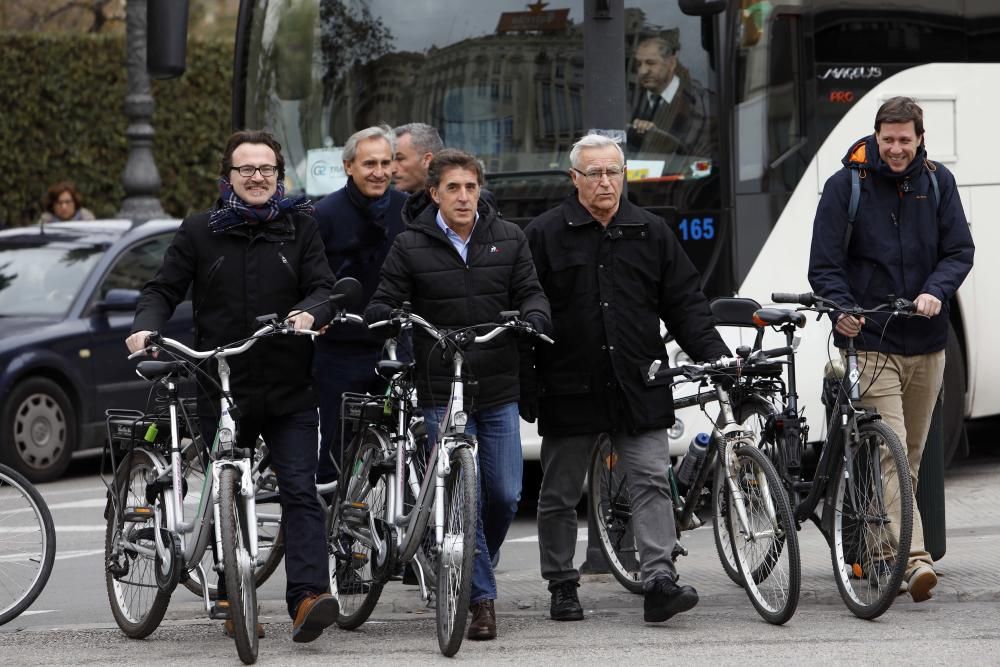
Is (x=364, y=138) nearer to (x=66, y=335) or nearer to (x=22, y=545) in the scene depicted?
(x=22, y=545)

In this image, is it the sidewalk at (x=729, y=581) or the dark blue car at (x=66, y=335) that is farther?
the dark blue car at (x=66, y=335)

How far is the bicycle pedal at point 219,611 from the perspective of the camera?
6629 millimetres

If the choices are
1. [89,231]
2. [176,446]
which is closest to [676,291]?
[176,446]

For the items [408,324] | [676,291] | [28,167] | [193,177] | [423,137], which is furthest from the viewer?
[193,177]

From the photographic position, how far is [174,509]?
267 inches

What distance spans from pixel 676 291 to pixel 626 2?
117 inches

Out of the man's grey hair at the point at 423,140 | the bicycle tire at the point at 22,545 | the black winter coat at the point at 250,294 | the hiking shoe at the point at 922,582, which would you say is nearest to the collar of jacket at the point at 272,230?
the black winter coat at the point at 250,294

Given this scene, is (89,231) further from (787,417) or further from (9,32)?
(9,32)

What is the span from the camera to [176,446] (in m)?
6.73

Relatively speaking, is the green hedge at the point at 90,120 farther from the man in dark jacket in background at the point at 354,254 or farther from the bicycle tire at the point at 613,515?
the bicycle tire at the point at 613,515

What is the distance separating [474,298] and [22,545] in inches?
83.1

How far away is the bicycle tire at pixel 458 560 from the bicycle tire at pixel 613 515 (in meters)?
1.30

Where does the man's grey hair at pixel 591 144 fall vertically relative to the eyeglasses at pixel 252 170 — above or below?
above

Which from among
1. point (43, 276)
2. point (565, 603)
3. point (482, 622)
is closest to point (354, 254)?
point (565, 603)
